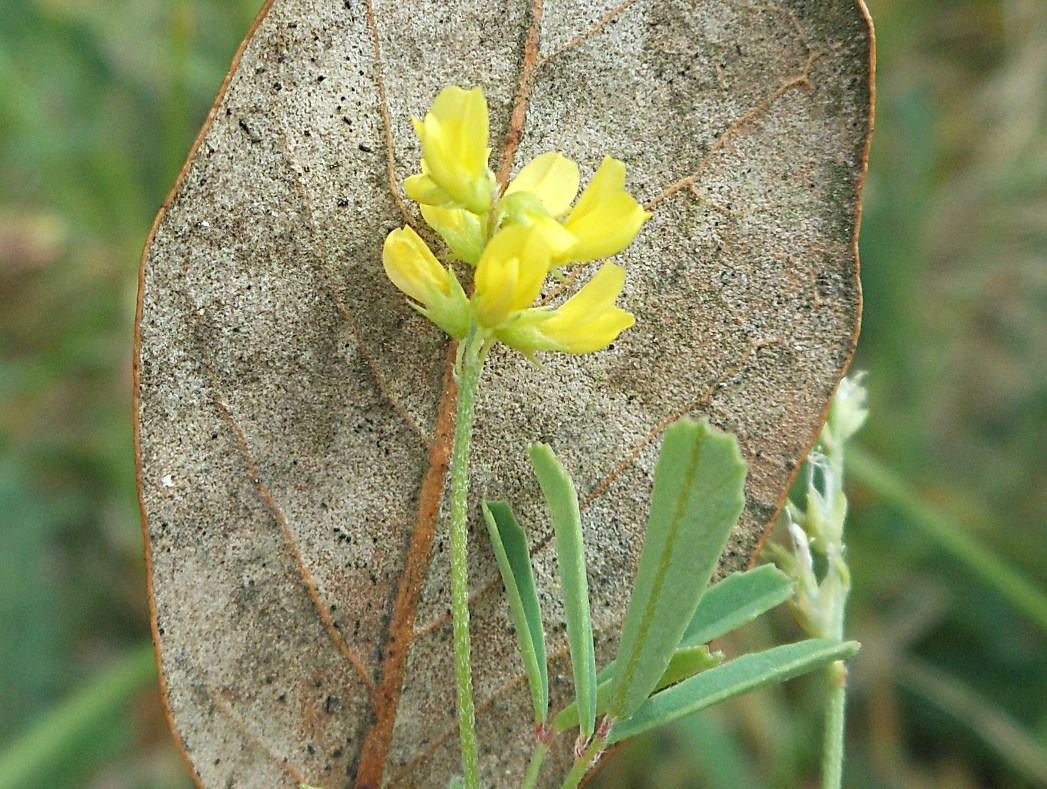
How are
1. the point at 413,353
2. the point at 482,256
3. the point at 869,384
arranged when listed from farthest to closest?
1. the point at 869,384
2. the point at 413,353
3. the point at 482,256

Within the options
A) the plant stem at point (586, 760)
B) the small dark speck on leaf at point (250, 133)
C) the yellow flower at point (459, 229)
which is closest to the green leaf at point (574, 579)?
the plant stem at point (586, 760)

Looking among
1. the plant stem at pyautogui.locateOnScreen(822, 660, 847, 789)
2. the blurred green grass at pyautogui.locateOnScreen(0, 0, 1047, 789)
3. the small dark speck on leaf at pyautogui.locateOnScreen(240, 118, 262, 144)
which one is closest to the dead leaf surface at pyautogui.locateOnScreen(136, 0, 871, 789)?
the small dark speck on leaf at pyautogui.locateOnScreen(240, 118, 262, 144)

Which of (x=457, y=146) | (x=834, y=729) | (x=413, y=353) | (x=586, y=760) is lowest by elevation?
(x=834, y=729)

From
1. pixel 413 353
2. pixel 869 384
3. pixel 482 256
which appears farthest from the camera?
pixel 869 384

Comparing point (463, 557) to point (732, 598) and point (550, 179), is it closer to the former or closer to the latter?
point (732, 598)

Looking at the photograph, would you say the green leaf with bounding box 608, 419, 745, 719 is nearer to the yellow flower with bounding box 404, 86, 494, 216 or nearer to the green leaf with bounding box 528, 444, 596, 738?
the green leaf with bounding box 528, 444, 596, 738

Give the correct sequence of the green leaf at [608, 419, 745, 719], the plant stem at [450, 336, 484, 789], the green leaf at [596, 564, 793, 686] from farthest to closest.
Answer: the green leaf at [596, 564, 793, 686]
the plant stem at [450, 336, 484, 789]
the green leaf at [608, 419, 745, 719]

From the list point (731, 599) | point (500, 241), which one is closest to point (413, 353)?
point (500, 241)
